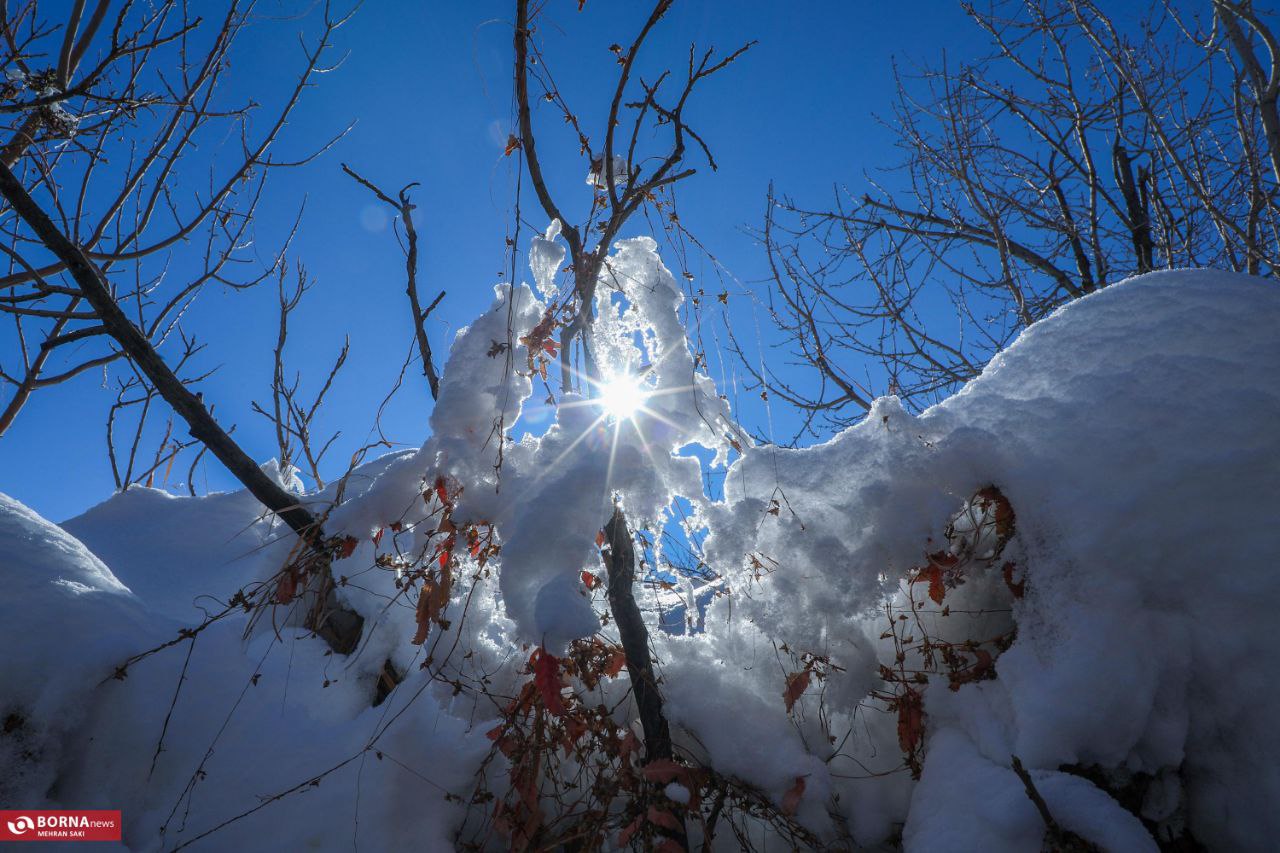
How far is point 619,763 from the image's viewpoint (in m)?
1.59

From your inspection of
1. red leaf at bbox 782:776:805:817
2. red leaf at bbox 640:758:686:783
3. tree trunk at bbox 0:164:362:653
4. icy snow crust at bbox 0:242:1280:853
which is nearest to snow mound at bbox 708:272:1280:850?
icy snow crust at bbox 0:242:1280:853

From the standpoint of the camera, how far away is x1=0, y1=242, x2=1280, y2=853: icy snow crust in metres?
1.12

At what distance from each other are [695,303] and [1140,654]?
53.4 inches

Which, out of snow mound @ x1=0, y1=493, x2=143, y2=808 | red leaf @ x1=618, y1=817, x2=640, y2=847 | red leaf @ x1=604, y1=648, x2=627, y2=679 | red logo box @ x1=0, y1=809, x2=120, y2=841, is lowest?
red leaf @ x1=618, y1=817, x2=640, y2=847

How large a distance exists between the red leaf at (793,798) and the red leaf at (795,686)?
18 cm

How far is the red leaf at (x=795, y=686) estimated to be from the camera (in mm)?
1400

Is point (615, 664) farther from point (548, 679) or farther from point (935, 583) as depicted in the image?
point (935, 583)

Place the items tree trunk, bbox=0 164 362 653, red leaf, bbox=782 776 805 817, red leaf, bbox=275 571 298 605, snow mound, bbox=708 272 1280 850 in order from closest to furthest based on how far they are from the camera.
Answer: snow mound, bbox=708 272 1280 850 < red leaf, bbox=782 776 805 817 < red leaf, bbox=275 571 298 605 < tree trunk, bbox=0 164 362 653

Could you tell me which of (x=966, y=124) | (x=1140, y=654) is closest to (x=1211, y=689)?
(x=1140, y=654)

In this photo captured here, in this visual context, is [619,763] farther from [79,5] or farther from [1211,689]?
[79,5]

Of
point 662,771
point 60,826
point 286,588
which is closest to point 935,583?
point 662,771

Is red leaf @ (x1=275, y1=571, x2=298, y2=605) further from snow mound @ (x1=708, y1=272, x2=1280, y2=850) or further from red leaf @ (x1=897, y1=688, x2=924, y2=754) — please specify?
red leaf @ (x1=897, y1=688, x2=924, y2=754)

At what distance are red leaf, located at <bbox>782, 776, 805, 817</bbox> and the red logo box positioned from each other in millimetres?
1625


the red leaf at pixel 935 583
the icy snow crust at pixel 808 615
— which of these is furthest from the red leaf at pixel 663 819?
the red leaf at pixel 935 583
